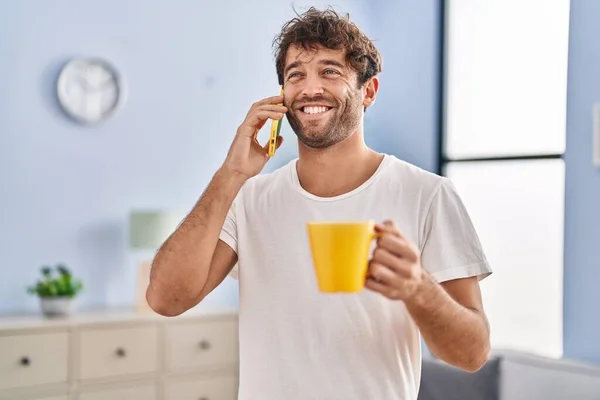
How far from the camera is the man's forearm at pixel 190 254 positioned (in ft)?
5.38

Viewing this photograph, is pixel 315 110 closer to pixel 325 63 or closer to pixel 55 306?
pixel 325 63

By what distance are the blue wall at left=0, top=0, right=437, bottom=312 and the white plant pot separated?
214 millimetres

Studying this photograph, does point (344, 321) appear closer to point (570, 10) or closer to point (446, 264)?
point (446, 264)

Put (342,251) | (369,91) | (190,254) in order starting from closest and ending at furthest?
1. (342,251)
2. (190,254)
3. (369,91)

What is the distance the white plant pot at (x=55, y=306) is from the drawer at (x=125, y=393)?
0.35 m

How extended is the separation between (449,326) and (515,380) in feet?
7.03

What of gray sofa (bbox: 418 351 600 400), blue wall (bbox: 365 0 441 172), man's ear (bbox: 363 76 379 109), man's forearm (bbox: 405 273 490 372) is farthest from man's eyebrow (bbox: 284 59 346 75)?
blue wall (bbox: 365 0 441 172)

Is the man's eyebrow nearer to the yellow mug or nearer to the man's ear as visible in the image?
the man's ear

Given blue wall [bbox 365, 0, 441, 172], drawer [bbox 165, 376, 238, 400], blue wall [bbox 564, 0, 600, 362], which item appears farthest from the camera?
blue wall [bbox 365, 0, 441, 172]

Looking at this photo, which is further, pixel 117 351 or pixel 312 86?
pixel 117 351

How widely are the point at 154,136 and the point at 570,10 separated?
6.45 ft

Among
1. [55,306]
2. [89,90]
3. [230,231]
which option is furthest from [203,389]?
[230,231]

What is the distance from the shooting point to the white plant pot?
359cm

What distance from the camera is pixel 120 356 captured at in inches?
142
